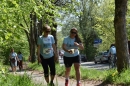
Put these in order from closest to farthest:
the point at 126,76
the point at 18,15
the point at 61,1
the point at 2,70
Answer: the point at 2,70, the point at 18,15, the point at 126,76, the point at 61,1

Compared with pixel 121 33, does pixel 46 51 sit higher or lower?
lower

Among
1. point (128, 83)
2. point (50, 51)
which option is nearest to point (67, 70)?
point (50, 51)

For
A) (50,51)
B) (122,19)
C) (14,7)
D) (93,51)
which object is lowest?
(93,51)

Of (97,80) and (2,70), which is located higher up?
(2,70)

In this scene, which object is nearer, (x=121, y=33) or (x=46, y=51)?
(x=46, y=51)

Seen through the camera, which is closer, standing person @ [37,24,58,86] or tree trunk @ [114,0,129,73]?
standing person @ [37,24,58,86]

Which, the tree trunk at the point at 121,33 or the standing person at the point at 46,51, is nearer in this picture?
the standing person at the point at 46,51

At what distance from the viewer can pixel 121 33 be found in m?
9.80

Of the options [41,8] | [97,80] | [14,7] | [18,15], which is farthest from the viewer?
[97,80]

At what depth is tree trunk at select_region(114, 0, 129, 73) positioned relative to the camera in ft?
31.9

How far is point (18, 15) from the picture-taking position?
8.27 meters

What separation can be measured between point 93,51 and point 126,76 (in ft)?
155

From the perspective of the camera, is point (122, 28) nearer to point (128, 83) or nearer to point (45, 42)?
point (128, 83)

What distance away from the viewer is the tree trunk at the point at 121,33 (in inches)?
382
